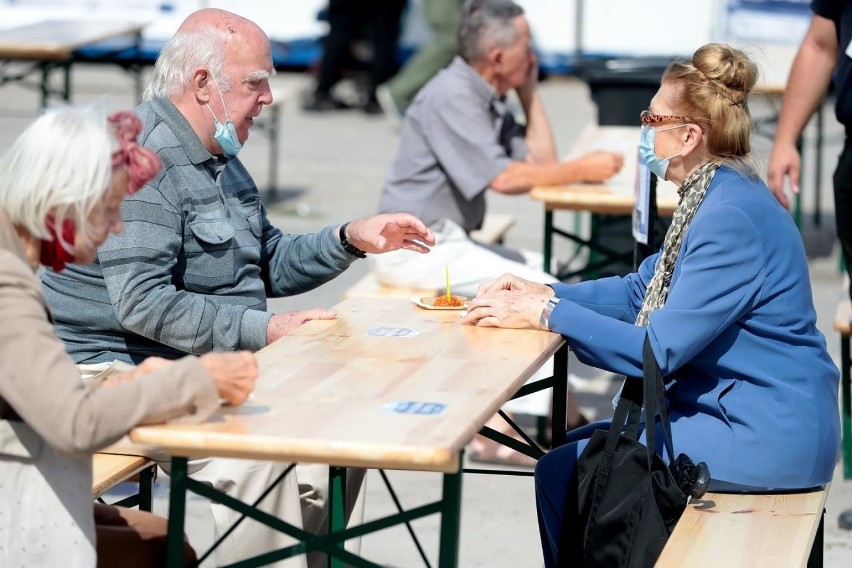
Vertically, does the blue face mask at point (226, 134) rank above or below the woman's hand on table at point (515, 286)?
above

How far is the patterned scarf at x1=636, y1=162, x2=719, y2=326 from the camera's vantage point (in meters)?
3.27

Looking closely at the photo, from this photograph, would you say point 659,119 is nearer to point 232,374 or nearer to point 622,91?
point 232,374

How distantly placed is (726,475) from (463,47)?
2.98 metres

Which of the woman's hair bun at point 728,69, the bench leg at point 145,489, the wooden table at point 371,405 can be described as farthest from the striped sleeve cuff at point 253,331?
the woman's hair bun at point 728,69

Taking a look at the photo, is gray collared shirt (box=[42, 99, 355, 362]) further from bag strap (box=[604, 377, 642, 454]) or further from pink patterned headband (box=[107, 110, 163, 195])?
bag strap (box=[604, 377, 642, 454])

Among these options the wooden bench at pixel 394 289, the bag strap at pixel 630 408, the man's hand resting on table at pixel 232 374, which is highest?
the man's hand resting on table at pixel 232 374

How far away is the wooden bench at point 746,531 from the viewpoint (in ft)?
9.65

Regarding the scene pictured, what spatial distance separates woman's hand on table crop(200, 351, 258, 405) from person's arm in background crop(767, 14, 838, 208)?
3016mm

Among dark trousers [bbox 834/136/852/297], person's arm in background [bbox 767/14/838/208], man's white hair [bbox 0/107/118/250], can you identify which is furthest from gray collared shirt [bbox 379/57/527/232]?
man's white hair [bbox 0/107/118/250]

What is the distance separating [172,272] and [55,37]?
5.83m

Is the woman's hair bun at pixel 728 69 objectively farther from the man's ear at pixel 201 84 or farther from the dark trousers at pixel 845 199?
the dark trousers at pixel 845 199

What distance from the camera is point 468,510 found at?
484 centimetres

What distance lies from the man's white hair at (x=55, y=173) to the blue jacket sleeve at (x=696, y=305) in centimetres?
117

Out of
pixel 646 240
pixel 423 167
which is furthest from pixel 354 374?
pixel 423 167
